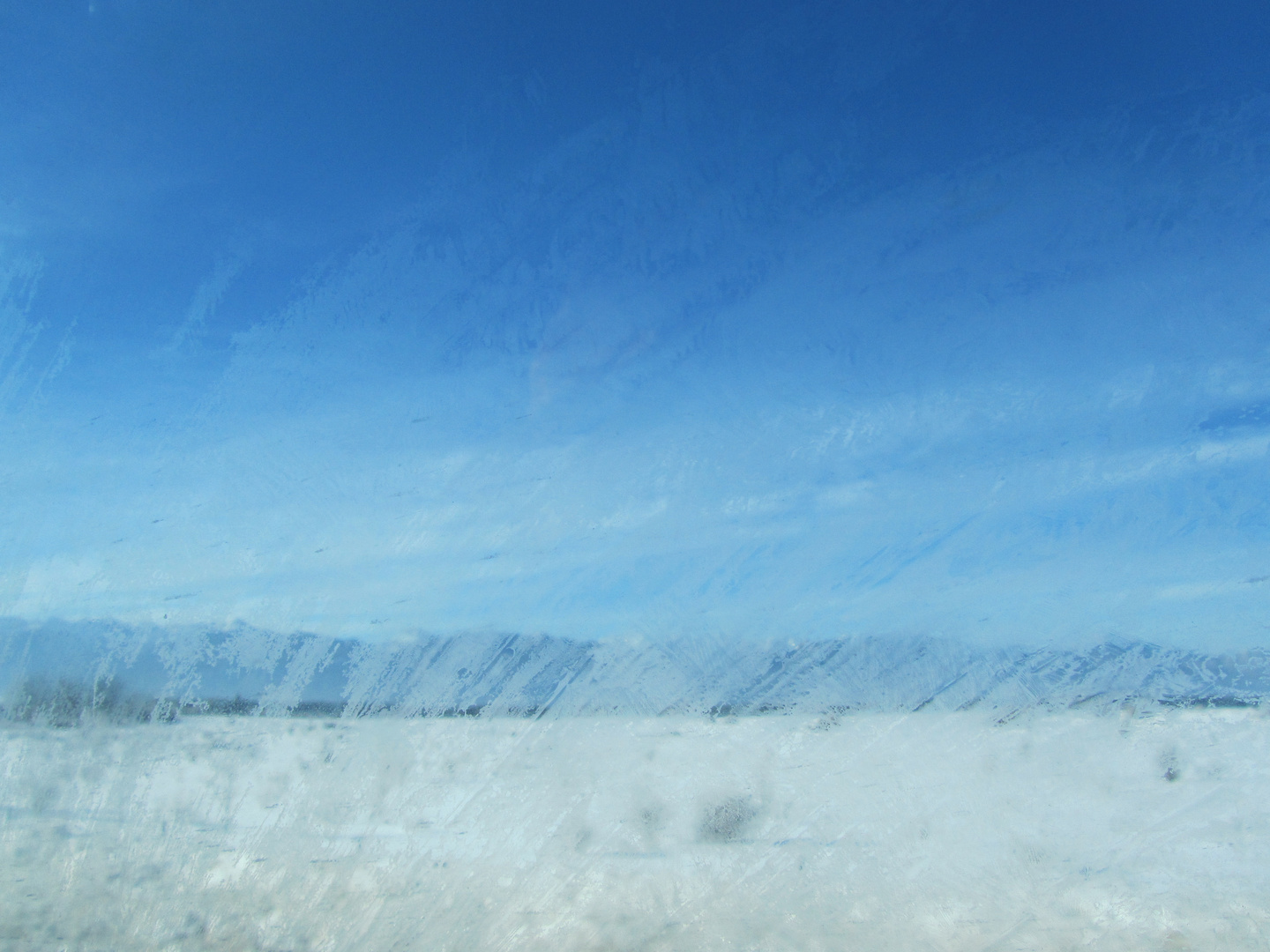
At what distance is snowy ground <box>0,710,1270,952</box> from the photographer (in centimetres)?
351

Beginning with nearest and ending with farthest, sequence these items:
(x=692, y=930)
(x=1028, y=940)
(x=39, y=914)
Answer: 1. (x=1028, y=940)
2. (x=692, y=930)
3. (x=39, y=914)

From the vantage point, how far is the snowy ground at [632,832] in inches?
138

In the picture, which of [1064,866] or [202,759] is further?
[202,759]

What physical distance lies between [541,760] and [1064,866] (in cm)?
205

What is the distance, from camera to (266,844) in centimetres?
381

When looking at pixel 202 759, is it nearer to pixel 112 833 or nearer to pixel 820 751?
pixel 112 833

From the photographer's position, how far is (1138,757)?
3609 millimetres

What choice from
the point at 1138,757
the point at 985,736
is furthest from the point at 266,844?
the point at 1138,757

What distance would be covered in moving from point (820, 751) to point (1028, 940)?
972 millimetres

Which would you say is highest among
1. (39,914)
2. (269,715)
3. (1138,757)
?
(269,715)

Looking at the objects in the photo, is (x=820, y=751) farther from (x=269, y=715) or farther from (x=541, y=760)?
(x=269, y=715)

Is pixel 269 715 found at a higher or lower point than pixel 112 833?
higher

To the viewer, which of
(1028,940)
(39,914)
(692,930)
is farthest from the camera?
(39,914)

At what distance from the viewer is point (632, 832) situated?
12.5 ft
